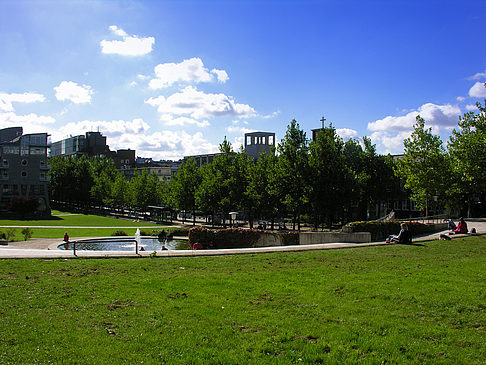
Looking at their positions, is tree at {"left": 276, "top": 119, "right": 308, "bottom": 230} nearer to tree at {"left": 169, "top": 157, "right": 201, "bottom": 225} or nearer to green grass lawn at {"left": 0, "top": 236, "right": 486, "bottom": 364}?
green grass lawn at {"left": 0, "top": 236, "right": 486, "bottom": 364}

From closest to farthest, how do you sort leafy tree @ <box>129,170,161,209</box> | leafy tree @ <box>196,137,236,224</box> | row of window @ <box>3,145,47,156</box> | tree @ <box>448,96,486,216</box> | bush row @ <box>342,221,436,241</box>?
bush row @ <box>342,221,436,241</box> → tree @ <box>448,96,486,216</box> → leafy tree @ <box>196,137,236,224</box> → leafy tree @ <box>129,170,161,209</box> → row of window @ <box>3,145,47,156</box>

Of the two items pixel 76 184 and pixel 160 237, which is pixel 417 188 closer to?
pixel 160 237

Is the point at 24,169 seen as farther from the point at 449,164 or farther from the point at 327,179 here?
the point at 449,164

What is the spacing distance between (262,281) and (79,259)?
826cm

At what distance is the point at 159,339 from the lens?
650 centimetres

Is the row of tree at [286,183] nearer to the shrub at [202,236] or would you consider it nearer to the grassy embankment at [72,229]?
the grassy embankment at [72,229]

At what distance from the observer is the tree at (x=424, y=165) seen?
4266cm

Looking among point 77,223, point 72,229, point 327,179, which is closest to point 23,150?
point 77,223

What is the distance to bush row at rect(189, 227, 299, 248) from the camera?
78.6 ft

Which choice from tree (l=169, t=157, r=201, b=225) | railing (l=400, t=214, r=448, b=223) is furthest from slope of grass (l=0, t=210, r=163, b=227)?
railing (l=400, t=214, r=448, b=223)

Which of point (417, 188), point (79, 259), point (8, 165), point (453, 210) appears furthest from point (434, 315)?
point (8, 165)

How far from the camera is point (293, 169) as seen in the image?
34719 mm

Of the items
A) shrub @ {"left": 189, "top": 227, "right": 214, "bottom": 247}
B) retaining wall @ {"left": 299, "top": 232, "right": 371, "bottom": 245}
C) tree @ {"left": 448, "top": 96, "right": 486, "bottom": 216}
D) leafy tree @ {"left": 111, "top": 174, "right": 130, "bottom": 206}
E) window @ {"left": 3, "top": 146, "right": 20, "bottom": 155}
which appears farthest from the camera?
leafy tree @ {"left": 111, "top": 174, "right": 130, "bottom": 206}

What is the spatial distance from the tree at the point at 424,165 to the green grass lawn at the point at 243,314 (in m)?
32.7
